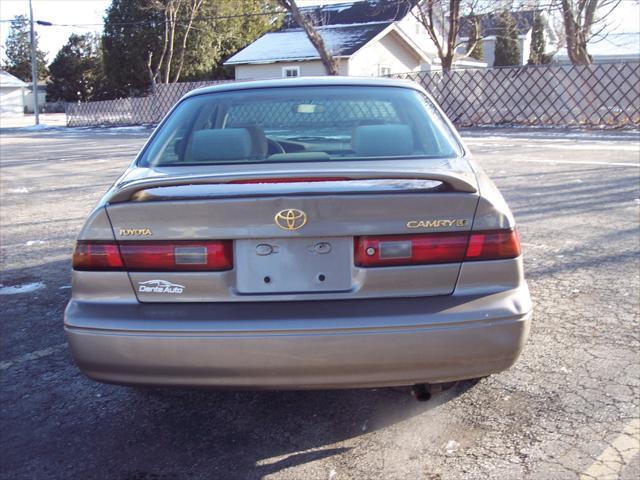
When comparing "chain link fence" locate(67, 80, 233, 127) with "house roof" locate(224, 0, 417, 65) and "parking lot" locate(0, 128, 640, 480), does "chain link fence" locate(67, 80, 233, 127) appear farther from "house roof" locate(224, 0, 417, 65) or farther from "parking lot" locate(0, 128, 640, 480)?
"parking lot" locate(0, 128, 640, 480)

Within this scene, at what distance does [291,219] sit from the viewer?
8.13 ft

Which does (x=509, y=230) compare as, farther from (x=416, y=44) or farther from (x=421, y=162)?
(x=416, y=44)

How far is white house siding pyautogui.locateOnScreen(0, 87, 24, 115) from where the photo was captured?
54406 millimetres

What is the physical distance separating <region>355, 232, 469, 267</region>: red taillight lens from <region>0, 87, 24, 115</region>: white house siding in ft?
190

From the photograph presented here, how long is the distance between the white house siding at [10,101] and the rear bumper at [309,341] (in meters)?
57.7

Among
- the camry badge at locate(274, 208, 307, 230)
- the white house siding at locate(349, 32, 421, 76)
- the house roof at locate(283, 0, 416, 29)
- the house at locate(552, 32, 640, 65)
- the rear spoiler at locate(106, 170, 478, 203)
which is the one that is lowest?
the camry badge at locate(274, 208, 307, 230)

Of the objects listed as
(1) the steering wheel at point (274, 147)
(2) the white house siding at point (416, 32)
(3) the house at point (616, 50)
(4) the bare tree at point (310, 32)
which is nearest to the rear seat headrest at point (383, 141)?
(1) the steering wheel at point (274, 147)

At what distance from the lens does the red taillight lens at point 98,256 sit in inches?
103

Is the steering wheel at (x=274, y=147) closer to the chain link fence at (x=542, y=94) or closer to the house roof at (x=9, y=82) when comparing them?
the chain link fence at (x=542, y=94)

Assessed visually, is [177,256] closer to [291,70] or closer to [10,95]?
[291,70]

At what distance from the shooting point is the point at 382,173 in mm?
2646

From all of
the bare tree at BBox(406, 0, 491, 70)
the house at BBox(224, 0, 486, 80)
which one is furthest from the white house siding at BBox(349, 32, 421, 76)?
the bare tree at BBox(406, 0, 491, 70)

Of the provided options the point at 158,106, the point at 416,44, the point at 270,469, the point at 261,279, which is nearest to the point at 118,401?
the point at 270,469

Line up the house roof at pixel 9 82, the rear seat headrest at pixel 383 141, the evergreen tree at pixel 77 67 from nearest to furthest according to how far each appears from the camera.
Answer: the rear seat headrest at pixel 383 141, the house roof at pixel 9 82, the evergreen tree at pixel 77 67
